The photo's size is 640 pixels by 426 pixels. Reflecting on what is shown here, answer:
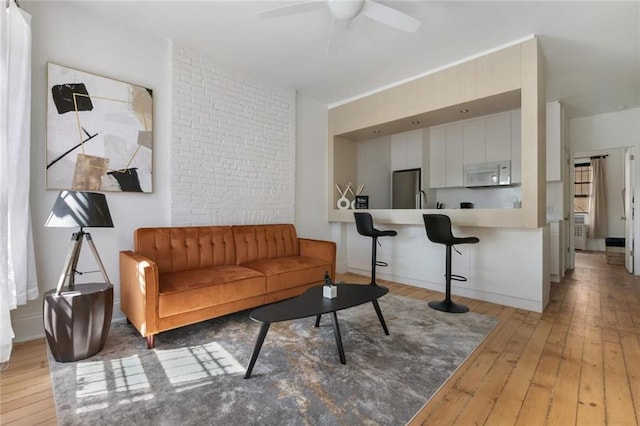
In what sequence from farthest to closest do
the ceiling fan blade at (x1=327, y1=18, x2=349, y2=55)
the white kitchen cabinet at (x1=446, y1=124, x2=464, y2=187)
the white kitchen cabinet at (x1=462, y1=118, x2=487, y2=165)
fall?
the white kitchen cabinet at (x1=446, y1=124, x2=464, y2=187), the white kitchen cabinet at (x1=462, y1=118, x2=487, y2=165), the ceiling fan blade at (x1=327, y1=18, x2=349, y2=55)

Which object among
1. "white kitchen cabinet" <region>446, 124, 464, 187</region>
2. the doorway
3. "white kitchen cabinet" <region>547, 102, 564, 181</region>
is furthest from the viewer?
the doorway

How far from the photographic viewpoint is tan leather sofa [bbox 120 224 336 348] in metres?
2.23

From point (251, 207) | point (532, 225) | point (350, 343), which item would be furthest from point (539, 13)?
point (251, 207)

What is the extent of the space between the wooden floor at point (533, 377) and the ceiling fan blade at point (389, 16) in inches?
105

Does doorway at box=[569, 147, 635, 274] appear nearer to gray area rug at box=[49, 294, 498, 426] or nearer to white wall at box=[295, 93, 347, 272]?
white wall at box=[295, 93, 347, 272]

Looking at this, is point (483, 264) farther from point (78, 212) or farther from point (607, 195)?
point (607, 195)

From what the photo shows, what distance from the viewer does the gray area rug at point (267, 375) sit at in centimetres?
153

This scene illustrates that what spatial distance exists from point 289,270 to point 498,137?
13.5 ft

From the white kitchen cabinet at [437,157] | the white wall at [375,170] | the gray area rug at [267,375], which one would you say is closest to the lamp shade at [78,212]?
the gray area rug at [267,375]

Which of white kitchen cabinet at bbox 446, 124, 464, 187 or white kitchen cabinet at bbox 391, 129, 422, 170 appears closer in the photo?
white kitchen cabinet at bbox 446, 124, 464, 187

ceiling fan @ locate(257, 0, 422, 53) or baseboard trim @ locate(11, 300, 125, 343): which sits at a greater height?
ceiling fan @ locate(257, 0, 422, 53)

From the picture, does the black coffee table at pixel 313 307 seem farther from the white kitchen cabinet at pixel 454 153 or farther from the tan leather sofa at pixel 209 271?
the white kitchen cabinet at pixel 454 153

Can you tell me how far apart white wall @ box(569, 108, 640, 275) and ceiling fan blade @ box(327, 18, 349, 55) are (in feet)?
17.0

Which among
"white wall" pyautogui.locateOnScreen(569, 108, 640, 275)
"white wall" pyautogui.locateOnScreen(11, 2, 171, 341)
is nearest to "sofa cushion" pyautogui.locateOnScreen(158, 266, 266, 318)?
"white wall" pyautogui.locateOnScreen(11, 2, 171, 341)
